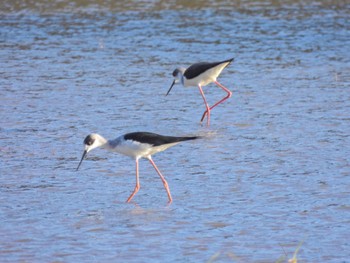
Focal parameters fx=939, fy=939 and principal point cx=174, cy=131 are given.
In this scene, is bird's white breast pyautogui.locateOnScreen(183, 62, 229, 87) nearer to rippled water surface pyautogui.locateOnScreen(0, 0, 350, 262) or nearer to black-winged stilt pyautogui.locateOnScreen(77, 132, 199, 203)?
rippled water surface pyautogui.locateOnScreen(0, 0, 350, 262)

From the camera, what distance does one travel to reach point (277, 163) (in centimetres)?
1054

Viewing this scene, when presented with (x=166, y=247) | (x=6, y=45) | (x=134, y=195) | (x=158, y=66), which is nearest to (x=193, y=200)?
(x=134, y=195)

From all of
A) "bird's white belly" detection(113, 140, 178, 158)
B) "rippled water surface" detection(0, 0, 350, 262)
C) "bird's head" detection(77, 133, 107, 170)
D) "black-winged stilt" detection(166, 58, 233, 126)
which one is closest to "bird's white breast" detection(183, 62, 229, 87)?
"black-winged stilt" detection(166, 58, 233, 126)

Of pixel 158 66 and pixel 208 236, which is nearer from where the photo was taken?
pixel 208 236

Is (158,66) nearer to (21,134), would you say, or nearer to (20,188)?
(21,134)

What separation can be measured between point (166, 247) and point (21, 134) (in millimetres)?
4783

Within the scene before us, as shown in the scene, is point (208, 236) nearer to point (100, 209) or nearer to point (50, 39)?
point (100, 209)

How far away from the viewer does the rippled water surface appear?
8.00m

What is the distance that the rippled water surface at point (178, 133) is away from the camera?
26.2ft

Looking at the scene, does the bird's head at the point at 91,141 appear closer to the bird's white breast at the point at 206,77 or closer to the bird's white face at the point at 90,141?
the bird's white face at the point at 90,141

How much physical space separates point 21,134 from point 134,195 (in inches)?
120

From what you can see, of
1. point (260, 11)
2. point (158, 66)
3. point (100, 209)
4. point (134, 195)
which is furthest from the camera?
point (260, 11)

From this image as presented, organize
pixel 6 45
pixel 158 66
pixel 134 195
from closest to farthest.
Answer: pixel 134 195 < pixel 158 66 < pixel 6 45

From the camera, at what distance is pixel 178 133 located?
Answer: 481 inches
